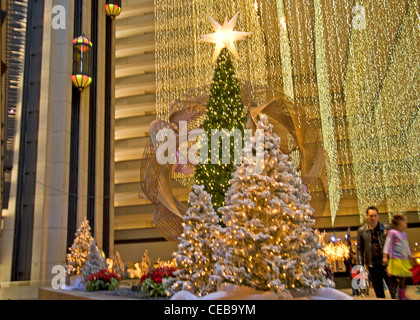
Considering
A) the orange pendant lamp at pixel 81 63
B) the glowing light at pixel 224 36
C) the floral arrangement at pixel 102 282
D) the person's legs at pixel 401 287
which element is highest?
the orange pendant lamp at pixel 81 63

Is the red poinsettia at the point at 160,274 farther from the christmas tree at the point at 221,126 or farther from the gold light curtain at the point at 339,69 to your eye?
the gold light curtain at the point at 339,69

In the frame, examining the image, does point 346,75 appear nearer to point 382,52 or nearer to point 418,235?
point 382,52

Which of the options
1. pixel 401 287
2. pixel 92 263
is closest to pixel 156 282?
pixel 92 263

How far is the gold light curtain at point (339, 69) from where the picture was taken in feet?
72.4

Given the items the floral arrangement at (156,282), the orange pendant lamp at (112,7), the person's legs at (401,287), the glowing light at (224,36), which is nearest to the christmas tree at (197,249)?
the floral arrangement at (156,282)

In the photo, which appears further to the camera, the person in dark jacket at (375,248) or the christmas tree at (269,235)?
the person in dark jacket at (375,248)

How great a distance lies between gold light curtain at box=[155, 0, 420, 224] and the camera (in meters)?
22.1

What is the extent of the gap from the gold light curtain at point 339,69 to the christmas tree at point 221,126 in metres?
11.5

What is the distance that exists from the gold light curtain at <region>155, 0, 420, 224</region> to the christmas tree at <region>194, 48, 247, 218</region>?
37.8 feet

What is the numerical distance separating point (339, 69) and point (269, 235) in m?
25.8

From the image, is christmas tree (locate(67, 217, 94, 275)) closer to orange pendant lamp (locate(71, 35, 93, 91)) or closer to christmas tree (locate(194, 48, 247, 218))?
christmas tree (locate(194, 48, 247, 218))

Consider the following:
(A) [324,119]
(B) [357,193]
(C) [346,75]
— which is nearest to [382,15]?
(C) [346,75]

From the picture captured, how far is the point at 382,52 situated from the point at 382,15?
9.94 ft

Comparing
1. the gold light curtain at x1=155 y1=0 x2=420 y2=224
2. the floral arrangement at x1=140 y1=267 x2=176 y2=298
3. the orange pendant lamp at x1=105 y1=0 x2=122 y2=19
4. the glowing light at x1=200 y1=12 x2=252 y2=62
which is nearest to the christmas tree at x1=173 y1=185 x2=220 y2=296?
the floral arrangement at x1=140 y1=267 x2=176 y2=298
